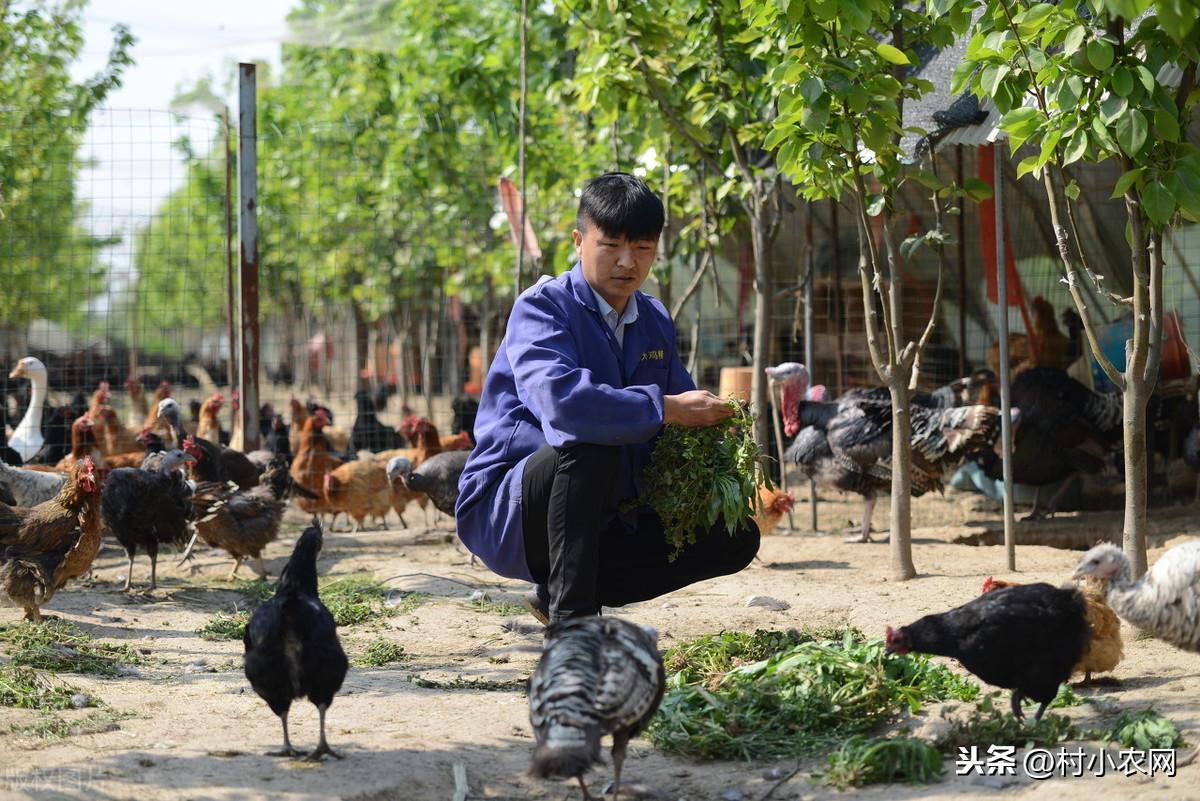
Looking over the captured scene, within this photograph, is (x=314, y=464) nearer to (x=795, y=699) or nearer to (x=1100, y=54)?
(x=795, y=699)

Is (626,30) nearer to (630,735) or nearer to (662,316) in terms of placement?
(662,316)

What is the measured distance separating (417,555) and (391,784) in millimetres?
5420

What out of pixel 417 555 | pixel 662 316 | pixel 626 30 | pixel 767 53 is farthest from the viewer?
pixel 417 555

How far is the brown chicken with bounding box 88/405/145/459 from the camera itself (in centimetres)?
1109

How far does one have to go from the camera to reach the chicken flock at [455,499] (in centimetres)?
358

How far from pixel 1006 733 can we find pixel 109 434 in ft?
30.8

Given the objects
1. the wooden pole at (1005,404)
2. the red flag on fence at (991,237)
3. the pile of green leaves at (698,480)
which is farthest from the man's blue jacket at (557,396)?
the red flag on fence at (991,237)

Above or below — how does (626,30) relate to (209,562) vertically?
above

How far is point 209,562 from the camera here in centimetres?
915

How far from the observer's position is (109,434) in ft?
36.6

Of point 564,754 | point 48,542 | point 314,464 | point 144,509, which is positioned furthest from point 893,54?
point 314,464

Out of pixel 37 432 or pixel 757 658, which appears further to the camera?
pixel 37 432

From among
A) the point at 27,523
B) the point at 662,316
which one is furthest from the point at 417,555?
the point at 662,316

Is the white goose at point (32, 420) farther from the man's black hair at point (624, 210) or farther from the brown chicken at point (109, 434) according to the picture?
the man's black hair at point (624, 210)
